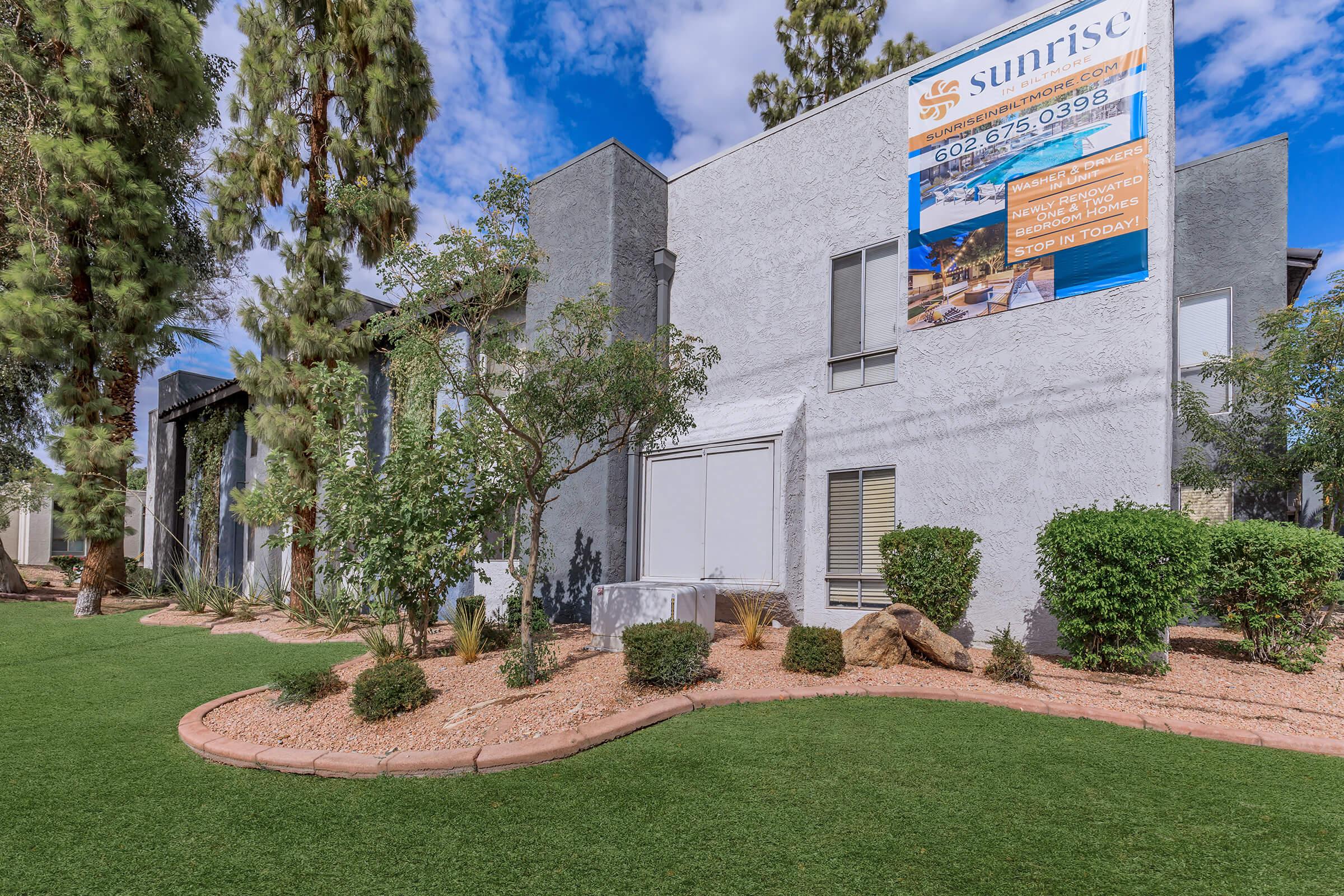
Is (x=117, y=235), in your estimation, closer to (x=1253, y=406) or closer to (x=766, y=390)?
(x=766, y=390)

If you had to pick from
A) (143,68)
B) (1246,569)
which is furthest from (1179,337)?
(143,68)

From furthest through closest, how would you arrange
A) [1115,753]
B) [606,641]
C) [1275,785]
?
[606,641], [1115,753], [1275,785]

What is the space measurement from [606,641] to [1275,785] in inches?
218

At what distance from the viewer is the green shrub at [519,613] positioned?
791 cm

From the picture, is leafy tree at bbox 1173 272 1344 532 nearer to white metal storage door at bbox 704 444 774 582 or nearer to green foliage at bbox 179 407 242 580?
white metal storage door at bbox 704 444 774 582

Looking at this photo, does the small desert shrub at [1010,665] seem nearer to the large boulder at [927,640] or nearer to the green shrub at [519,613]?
the large boulder at [927,640]

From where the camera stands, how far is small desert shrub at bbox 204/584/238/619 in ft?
38.5

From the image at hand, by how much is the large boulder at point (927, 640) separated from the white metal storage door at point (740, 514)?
2.41 meters

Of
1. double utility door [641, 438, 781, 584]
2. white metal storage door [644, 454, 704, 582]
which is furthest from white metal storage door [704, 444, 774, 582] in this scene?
white metal storage door [644, 454, 704, 582]

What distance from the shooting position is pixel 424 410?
759 cm

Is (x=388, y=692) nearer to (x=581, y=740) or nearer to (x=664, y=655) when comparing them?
(x=581, y=740)

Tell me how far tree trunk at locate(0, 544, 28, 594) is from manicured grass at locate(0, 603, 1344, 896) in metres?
15.3

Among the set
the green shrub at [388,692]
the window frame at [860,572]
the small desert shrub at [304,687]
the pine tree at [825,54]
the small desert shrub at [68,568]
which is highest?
the pine tree at [825,54]

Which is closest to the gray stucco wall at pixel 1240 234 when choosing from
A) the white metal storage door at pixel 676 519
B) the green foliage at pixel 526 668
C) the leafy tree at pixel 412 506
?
the white metal storage door at pixel 676 519
